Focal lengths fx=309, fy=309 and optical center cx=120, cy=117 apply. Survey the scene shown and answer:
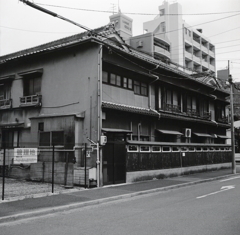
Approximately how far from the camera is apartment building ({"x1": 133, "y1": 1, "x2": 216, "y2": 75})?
53.1 meters

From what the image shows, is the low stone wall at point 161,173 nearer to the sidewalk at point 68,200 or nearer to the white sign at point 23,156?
the sidewalk at point 68,200

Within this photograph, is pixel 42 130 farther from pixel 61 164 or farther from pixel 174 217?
pixel 174 217

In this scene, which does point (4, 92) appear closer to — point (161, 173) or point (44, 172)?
point (44, 172)

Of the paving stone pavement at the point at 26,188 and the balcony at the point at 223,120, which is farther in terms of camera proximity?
the balcony at the point at 223,120

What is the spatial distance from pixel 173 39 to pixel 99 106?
46455mm

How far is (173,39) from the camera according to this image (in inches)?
2318

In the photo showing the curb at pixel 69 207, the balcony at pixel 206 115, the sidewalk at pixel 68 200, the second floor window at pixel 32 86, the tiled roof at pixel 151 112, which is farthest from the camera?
the balcony at pixel 206 115

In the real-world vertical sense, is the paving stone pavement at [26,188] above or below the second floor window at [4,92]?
below

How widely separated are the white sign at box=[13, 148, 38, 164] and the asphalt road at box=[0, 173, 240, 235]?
13.3 ft

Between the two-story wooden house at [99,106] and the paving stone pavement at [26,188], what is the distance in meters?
1.79

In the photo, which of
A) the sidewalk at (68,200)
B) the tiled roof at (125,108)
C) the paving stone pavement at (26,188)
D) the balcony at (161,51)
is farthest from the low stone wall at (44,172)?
the balcony at (161,51)

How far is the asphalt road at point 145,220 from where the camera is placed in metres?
7.13

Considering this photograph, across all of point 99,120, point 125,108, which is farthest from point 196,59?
point 99,120

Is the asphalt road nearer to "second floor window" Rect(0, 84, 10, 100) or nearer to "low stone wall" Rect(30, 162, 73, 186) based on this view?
"low stone wall" Rect(30, 162, 73, 186)
